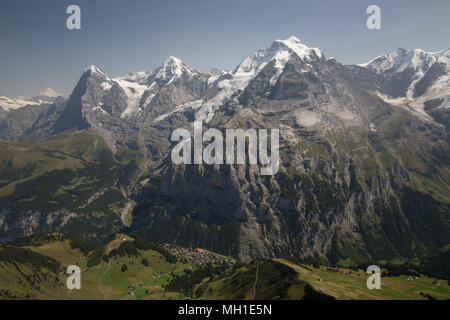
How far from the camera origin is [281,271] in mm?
188250
